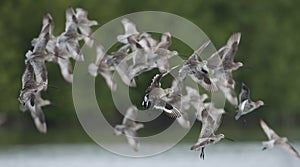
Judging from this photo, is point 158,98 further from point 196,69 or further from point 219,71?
point 219,71

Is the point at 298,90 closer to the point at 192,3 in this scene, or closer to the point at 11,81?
the point at 192,3

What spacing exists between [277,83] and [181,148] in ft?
26.8

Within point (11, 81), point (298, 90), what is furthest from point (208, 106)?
point (298, 90)

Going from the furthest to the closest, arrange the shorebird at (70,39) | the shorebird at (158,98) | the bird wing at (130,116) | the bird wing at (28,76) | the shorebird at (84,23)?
the bird wing at (130,116), the shorebird at (84,23), the shorebird at (70,39), the bird wing at (28,76), the shorebird at (158,98)

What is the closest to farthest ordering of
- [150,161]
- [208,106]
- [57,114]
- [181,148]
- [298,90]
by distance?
[208,106]
[150,161]
[181,148]
[57,114]
[298,90]

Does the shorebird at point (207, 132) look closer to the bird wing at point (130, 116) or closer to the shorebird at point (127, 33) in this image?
the shorebird at point (127, 33)

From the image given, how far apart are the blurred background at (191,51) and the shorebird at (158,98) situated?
1162 cm

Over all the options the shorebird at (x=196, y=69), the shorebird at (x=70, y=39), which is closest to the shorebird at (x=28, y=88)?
the shorebird at (x=70, y=39)

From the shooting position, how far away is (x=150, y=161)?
14.0 m

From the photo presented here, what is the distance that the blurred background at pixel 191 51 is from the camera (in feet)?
70.4

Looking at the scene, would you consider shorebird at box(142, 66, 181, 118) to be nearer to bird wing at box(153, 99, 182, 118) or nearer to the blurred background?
bird wing at box(153, 99, 182, 118)

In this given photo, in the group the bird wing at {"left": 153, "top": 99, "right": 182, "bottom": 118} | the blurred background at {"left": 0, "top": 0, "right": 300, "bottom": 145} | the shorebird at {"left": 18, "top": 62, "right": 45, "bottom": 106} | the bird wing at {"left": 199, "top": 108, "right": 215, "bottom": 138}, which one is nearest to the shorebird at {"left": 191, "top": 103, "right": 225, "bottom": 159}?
the bird wing at {"left": 199, "top": 108, "right": 215, "bottom": 138}

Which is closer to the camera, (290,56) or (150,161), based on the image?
(150,161)

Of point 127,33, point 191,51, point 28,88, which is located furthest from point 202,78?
point 191,51
